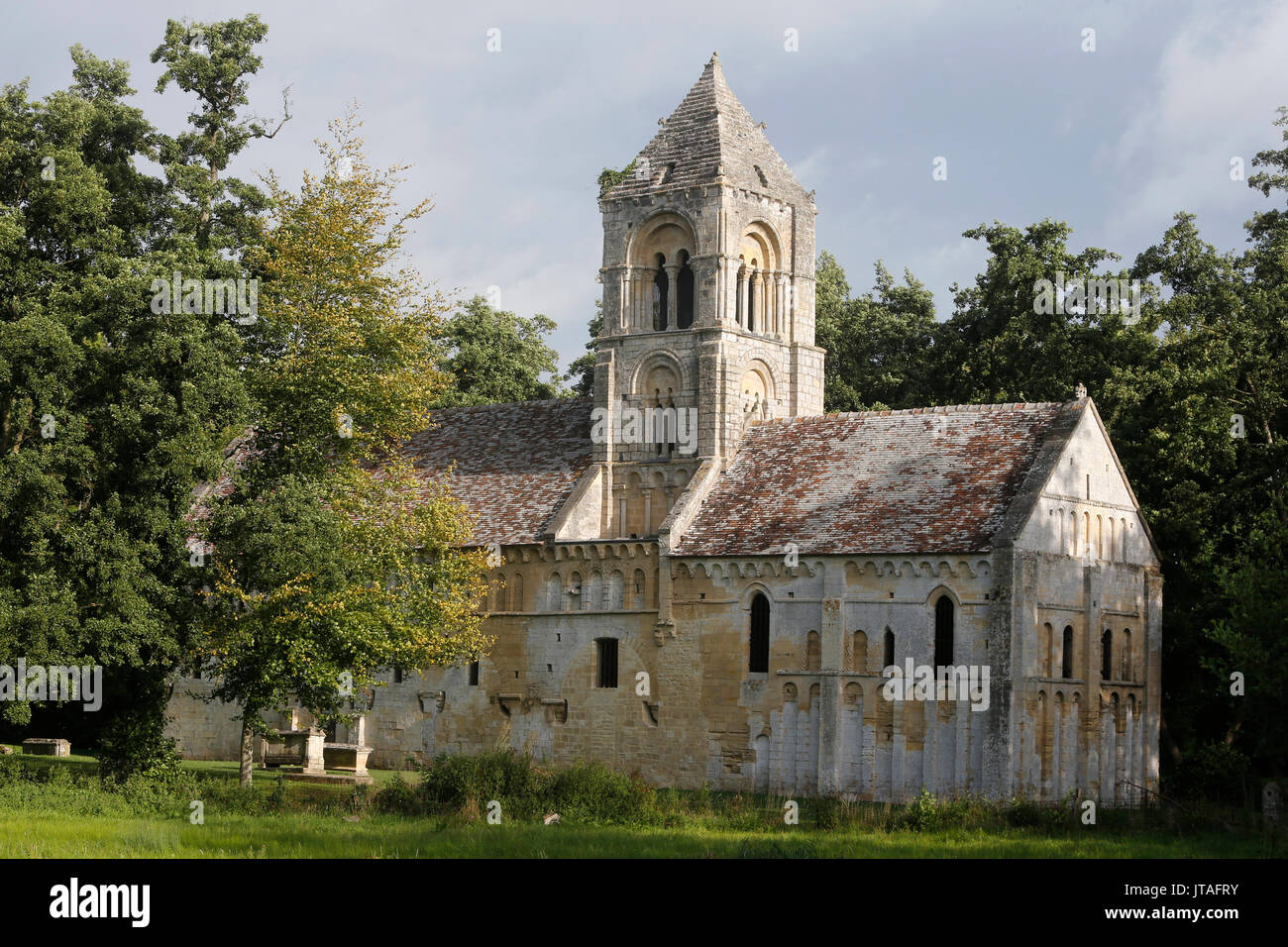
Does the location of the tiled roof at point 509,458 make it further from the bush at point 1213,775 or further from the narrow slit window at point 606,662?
the bush at point 1213,775

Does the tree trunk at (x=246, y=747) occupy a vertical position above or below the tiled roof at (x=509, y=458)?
below

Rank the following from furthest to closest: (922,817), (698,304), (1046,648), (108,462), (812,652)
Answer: (698,304) → (812,652) → (1046,648) → (108,462) → (922,817)

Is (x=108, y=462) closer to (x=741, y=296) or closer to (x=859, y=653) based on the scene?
(x=859, y=653)

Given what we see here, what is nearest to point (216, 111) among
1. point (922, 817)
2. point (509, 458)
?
point (509, 458)

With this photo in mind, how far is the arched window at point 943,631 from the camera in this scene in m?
41.9

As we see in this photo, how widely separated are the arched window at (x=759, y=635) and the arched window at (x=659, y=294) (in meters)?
10.9

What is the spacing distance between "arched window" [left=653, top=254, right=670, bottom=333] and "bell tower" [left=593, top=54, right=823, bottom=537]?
45 millimetres

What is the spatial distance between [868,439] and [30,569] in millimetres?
22765

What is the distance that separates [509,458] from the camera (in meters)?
52.9

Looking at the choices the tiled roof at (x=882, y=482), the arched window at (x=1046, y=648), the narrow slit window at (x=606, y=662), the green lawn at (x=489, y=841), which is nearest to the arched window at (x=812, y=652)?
the tiled roof at (x=882, y=482)

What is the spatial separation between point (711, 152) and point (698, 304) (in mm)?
4888

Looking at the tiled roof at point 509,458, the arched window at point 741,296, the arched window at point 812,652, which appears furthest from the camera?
the arched window at point 741,296

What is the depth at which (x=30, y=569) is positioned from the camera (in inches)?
1484

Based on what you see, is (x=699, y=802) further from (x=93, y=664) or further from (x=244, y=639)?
(x=93, y=664)
